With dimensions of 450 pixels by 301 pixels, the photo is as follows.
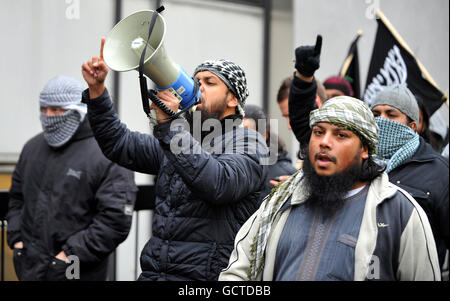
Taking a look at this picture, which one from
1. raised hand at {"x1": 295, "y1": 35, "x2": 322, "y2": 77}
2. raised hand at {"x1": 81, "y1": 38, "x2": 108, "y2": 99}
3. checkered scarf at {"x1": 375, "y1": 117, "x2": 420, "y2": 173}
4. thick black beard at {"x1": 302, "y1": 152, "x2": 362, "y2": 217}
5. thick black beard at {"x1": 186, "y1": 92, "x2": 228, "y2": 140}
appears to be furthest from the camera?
checkered scarf at {"x1": 375, "y1": 117, "x2": 420, "y2": 173}

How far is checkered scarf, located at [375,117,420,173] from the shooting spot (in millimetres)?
3947

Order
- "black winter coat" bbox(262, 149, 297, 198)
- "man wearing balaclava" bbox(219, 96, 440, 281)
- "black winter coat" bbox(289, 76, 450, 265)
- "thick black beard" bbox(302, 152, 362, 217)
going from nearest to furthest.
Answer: "man wearing balaclava" bbox(219, 96, 440, 281), "thick black beard" bbox(302, 152, 362, 217), "black winter coat" bbox(289, 76, 450, 265), "black winter coat" bbox(262, 149, 297, 198)

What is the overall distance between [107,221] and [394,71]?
3102mm

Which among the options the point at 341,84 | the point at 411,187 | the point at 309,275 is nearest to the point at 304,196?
the point at 309,275

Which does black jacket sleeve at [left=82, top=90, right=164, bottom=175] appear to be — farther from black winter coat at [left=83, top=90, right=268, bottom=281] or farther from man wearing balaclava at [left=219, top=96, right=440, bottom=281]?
man wearing balaclava at [left=219, top=96, right=440, bottom=281]

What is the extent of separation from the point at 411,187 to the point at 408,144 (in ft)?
0.88

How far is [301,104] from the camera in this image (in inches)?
139

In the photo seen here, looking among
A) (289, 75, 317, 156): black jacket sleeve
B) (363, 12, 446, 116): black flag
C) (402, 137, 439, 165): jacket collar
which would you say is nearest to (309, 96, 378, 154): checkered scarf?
(289, 75, 317, 156): black jacket sleeve

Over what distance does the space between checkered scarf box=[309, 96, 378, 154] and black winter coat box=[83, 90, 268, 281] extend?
1.63ft

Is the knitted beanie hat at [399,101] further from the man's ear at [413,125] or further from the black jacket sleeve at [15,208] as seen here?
the black jacket sleeve at [15,208]

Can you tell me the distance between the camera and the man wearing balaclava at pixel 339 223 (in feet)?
8.80

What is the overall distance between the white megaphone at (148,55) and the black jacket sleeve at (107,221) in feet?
4.97

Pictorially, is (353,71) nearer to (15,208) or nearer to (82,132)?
(82,132)

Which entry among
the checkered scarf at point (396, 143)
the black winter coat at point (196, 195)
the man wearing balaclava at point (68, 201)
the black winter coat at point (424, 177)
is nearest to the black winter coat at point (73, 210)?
the man wearing balaclava at point (68, 201)
